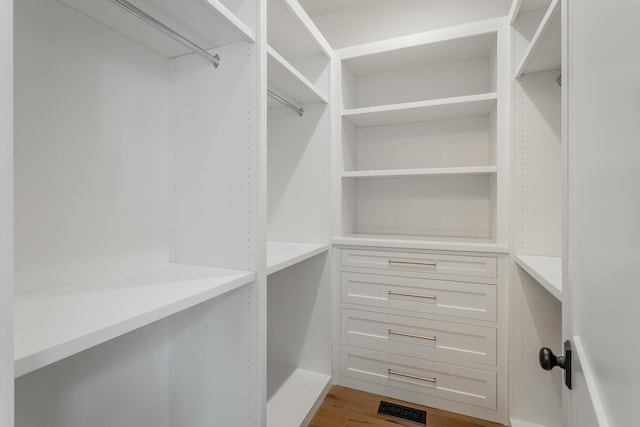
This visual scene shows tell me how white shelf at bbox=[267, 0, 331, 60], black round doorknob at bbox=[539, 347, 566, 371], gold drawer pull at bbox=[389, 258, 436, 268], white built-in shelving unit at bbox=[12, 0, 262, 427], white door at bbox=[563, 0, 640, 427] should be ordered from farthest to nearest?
1. gold drawer pull at bbox=[389, 258, 436, 268]
2. white shelf at bbox=[267, 0, 331, 60]
3. white built-in shelving unit at bbox=[12, 0, 262, 427]
4. black round doorknob at bbox=[539, 347, 566, 371]
5. white door at bbox=[563, 0, 640, 427]

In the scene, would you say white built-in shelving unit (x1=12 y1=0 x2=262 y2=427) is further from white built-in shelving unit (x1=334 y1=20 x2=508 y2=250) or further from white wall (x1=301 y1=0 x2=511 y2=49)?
white wall (x1=301 y1=0 x2=511 y2=49)

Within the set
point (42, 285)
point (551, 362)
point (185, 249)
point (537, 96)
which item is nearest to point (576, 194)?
point (551, 362)

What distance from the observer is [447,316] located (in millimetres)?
1747

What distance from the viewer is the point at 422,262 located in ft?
5.85

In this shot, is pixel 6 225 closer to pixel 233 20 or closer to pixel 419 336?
pixel 233 20

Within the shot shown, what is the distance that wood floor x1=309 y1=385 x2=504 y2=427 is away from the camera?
1.66 metres

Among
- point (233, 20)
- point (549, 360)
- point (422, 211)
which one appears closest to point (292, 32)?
point (233, 20)

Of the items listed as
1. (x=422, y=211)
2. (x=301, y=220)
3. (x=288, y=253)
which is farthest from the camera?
(x=422, y=211)

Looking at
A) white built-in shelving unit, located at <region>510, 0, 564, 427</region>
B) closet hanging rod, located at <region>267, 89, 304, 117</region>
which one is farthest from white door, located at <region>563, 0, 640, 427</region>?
closet hanging rod, located at <region>267, 89, 304, 117</region>

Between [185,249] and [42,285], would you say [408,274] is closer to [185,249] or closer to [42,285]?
[185,249]

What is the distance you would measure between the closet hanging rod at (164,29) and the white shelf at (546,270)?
57.3 inches

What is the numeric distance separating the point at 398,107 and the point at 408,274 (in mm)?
1003

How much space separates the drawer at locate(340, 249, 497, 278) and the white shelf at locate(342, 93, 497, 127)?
2.84ft

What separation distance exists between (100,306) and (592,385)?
1.05 metres
